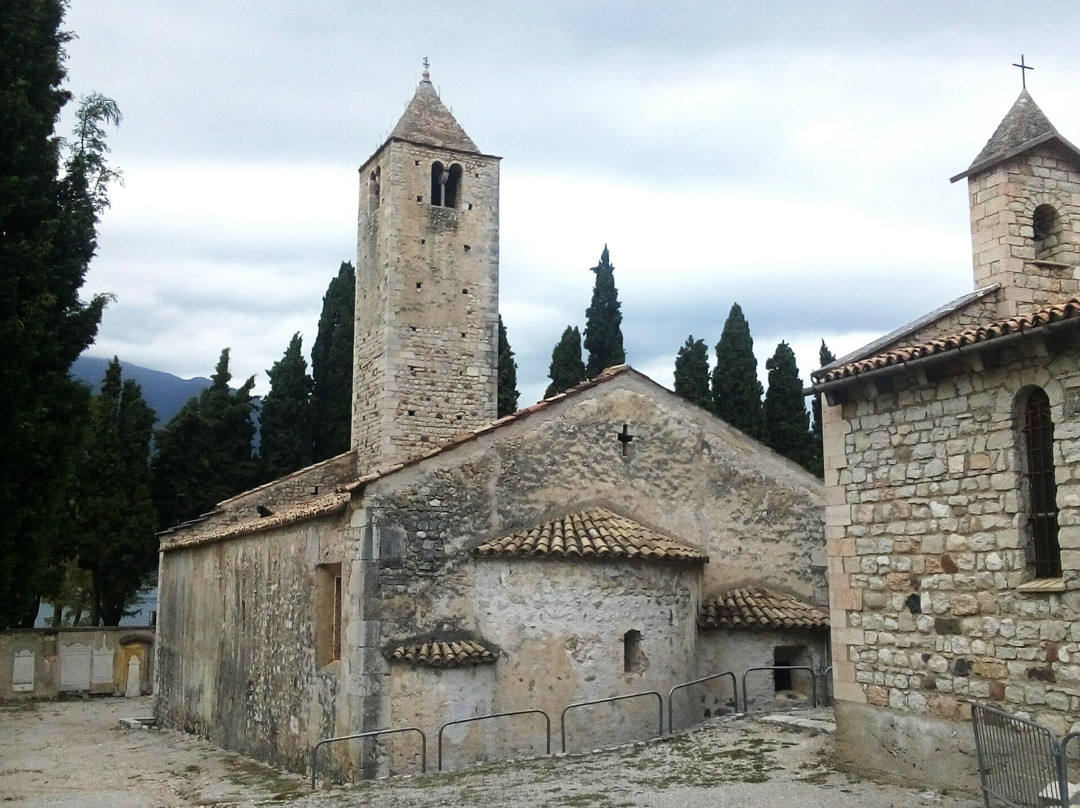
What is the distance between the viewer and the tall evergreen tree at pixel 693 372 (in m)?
38.1

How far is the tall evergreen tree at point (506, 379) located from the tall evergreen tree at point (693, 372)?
20.1ft

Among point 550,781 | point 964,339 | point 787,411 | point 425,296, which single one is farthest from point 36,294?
point 787,411

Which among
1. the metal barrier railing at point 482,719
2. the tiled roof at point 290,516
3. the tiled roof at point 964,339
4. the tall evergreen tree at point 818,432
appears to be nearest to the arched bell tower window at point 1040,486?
the tiled roof at point 964,339

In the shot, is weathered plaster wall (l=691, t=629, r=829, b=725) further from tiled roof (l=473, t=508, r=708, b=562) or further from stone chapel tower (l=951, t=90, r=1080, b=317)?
stone chapel tower (l=951, t=90, r=1080, b=317)

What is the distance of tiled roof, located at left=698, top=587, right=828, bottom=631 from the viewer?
15.7 meters

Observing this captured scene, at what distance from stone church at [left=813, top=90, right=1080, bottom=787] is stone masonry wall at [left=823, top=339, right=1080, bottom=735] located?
1 centimetres

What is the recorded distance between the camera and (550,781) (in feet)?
38.1

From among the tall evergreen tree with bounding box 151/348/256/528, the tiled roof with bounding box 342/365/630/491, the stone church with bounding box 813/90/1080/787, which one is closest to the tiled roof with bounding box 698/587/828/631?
the tiled roof with bounding box 342/365/630/491

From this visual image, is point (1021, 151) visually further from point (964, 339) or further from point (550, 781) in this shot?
point (550, 781)

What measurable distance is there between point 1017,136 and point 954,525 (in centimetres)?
557

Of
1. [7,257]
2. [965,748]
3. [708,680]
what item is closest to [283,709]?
[708,680]

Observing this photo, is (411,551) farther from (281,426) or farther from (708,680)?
(281,426)

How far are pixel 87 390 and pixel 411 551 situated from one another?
5.10 meters

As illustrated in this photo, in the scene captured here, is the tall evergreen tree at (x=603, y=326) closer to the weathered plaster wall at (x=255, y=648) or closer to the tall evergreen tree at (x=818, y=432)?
the tall evergreen tree at (x=818, y=432)
